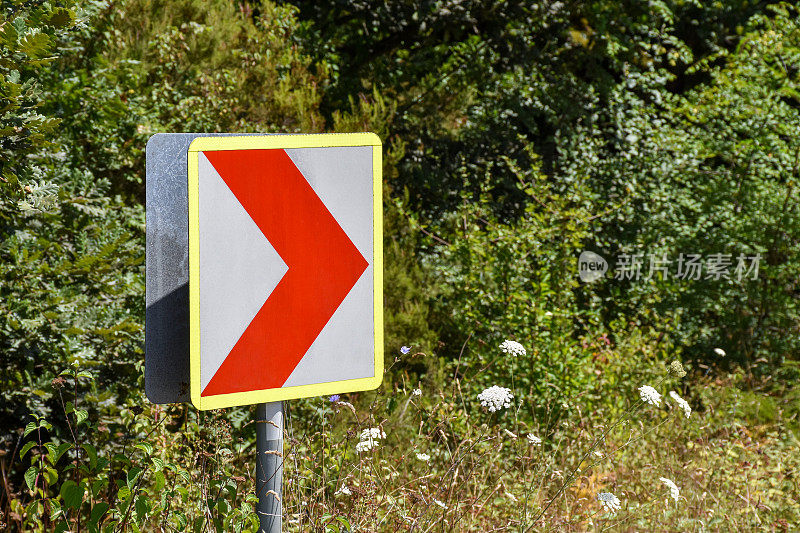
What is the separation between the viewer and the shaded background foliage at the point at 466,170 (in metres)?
3.71

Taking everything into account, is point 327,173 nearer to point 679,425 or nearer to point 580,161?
point 679,425

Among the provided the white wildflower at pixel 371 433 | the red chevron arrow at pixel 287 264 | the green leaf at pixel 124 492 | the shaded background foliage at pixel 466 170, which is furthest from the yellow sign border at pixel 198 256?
the shaded background foliage at pixel 466 170

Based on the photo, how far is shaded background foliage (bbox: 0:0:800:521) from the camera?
371cm

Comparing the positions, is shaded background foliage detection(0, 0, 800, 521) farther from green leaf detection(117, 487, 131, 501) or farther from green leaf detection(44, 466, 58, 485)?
green leaf detection(117, 487, 131, 501)

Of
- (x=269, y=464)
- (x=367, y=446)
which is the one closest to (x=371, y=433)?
(x=367, y=446)

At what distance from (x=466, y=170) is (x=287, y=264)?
4.90 m

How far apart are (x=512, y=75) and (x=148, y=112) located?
3188 mm

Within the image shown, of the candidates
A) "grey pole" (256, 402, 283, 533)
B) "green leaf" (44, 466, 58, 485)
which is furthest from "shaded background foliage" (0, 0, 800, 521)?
"grey pole" (256, 402, 283, 533)

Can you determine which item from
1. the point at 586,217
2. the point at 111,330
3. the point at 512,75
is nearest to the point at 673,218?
the point at 586,217

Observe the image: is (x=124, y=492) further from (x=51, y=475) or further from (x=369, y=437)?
(x=369, y=437)

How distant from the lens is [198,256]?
153 centimetres

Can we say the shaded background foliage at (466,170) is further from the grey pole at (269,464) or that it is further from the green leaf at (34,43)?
the grey pole at (269,464)

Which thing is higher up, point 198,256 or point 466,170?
point 198,256

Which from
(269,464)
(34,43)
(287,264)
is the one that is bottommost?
(269,464)
